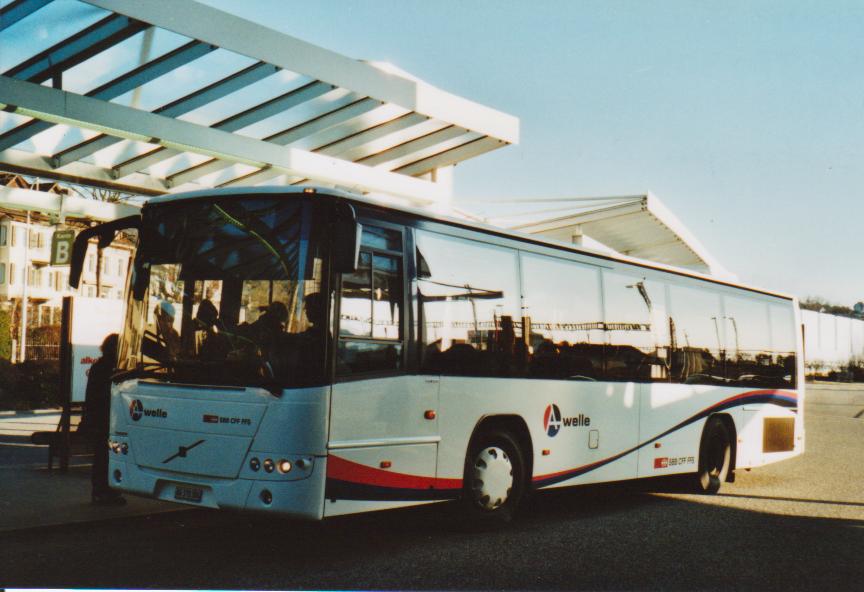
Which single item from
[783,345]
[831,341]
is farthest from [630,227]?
[831,341]

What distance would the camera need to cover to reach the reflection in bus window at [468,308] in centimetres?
812

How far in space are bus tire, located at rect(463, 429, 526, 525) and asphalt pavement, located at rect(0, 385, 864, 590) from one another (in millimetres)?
201

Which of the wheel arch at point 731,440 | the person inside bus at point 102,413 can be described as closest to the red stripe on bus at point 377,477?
the person inside bus at point 102,413

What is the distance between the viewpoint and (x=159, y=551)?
7418 mm

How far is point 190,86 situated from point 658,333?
25.5ft

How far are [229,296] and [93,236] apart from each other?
1.65 m

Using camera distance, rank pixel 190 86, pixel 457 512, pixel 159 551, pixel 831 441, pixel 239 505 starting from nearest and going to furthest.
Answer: pixel 239 505, pixel 159 551, pixel 457 512, pixel 190 86, pixel 831 441

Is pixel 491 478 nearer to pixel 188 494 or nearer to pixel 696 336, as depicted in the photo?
pixel 188 494

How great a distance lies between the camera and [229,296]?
714 cm

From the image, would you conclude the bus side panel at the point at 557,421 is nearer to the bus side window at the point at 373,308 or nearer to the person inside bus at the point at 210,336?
the bus side window at the point at 373,308

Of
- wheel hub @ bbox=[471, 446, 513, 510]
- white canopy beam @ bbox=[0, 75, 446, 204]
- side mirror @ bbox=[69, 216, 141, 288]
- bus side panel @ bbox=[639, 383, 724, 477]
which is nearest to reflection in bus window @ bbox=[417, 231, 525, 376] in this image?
wheel hub @ bbox=[471, 446, 513, 510]

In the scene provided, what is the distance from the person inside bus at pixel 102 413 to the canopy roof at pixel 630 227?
13169 millimetres

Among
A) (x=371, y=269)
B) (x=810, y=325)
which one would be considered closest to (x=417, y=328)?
(x=371, y=269)

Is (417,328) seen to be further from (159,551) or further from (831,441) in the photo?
(831,441)
